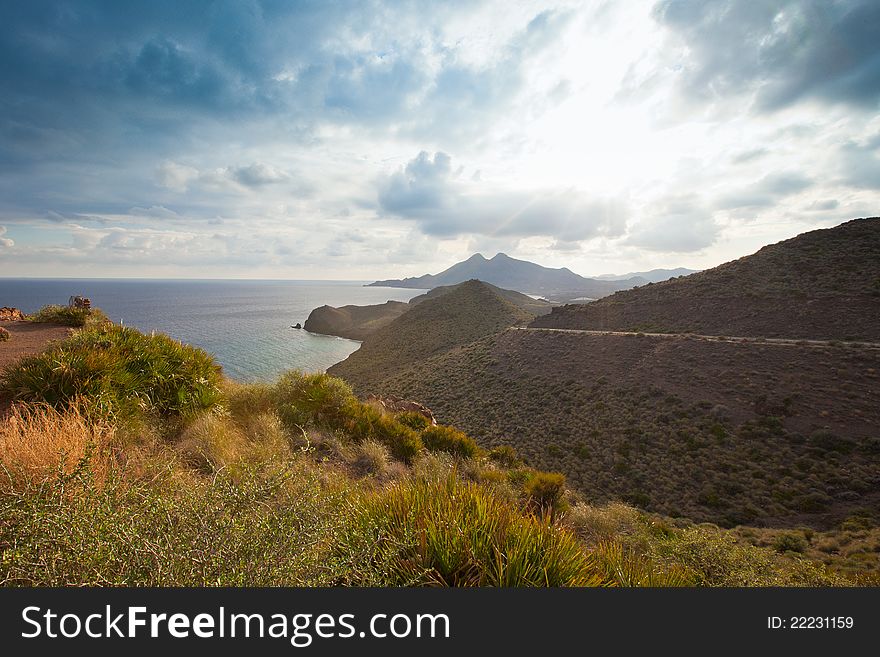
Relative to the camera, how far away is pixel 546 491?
7.86 m

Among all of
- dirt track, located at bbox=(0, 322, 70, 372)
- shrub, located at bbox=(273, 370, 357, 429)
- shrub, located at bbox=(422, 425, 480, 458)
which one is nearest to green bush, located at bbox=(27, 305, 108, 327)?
dirt track, located at bbox=(0, 322, 70, 372)

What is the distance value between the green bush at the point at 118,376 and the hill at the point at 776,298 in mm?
39196

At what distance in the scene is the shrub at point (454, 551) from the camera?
2512 mm

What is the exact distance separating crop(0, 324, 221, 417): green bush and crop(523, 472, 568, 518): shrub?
6.80 m

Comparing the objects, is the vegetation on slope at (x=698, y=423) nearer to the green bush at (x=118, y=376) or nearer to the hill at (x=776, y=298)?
the hill at (x=776, y=298)

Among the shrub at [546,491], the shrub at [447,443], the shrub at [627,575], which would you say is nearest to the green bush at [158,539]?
the shrub at [627,575]

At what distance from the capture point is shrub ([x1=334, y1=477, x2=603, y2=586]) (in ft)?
8.24

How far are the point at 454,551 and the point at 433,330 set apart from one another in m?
60.1

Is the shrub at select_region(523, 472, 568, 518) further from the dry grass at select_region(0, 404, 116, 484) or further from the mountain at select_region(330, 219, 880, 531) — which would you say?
the mountain at select_region(330, 219, 880, 531)

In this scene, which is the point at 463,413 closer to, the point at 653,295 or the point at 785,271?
the point at 653,295

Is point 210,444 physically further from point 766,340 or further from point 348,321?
point 348,321

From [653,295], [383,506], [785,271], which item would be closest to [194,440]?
[383,506]

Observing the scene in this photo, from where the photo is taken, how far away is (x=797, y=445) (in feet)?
60.9

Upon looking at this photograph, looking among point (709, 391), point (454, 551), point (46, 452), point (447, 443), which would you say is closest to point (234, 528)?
point (454, 551)
